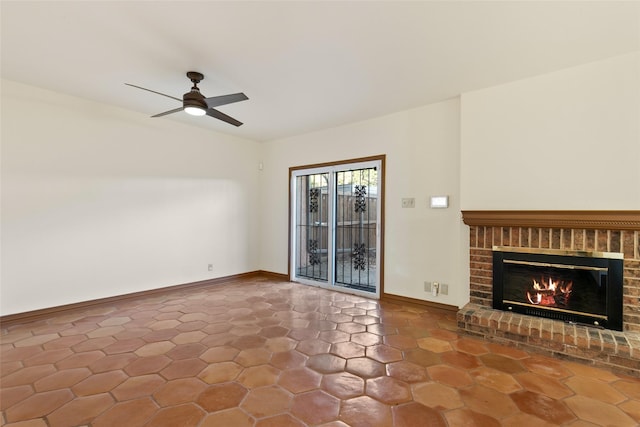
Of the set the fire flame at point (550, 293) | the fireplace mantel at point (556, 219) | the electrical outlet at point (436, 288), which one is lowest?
the electrical outlet at point (436, 288)

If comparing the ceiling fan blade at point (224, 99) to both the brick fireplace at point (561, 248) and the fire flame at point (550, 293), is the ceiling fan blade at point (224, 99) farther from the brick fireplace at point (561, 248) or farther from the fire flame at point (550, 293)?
the fire flame at point (550, 293)

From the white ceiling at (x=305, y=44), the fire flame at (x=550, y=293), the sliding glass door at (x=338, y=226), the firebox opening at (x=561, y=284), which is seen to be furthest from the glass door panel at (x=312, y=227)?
the fire flame at (x=550, y=293)

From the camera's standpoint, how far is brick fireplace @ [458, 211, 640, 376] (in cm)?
235

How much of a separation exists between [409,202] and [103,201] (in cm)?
415

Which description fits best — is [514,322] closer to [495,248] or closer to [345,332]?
[495,248]

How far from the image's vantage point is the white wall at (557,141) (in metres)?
2.53

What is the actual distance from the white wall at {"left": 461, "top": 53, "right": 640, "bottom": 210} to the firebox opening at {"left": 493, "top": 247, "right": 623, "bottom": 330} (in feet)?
1.65

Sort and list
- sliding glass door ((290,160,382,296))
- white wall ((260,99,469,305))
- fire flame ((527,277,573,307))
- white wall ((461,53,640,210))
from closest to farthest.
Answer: white wall ((461,53,640,210)) → fire flame ((527,277,573,307)) → white wall ((260,99,469,305)) → sliding glass door ((290,160,382,296))

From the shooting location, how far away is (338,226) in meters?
4.80

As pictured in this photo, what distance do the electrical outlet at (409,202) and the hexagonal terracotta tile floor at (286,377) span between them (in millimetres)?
1466

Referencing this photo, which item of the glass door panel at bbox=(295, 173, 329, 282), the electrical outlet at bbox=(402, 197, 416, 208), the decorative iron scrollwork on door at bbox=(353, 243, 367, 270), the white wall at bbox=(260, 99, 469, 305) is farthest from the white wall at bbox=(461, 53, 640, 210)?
the glass door panel at bbox=(295, 173, 329, 282)

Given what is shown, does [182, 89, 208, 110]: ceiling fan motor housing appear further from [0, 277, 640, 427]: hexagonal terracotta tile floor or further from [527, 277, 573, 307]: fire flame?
[527, 277, 573, 307]: fire flame

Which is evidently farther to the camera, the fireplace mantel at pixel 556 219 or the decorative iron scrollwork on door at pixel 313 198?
the decorative iron scrollwork on door at pixel 313 198

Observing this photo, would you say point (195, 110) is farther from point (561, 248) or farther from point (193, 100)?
point (561, 248)
